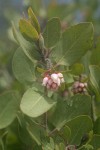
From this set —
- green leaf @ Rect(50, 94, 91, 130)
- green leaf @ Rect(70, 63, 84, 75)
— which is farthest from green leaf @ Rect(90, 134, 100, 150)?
green leaf @ Rect(70, 63, 84, 75)

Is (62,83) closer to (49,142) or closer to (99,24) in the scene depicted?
(49,142)

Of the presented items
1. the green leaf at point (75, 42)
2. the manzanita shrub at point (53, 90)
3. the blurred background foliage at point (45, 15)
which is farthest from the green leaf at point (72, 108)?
the blurred background foliage at point (45, 15)

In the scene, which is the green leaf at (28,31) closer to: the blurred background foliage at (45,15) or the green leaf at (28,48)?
the green leaf at (28,48)

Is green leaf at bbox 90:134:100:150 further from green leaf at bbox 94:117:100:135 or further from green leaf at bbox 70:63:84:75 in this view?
green leaf at bbox 70:63:84:75

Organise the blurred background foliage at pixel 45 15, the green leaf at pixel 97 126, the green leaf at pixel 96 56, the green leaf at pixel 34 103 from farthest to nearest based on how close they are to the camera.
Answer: the blurred background foliage at pixel 45 15 → the green leaf at pixel 96 56 → the green leaf at pixel 97 126 → the green leaf at pixel 34 103

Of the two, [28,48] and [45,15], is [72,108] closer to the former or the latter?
[28,48]

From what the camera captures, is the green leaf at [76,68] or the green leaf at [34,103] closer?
the green leaf at [34,103]

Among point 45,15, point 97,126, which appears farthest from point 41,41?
point 45,15
